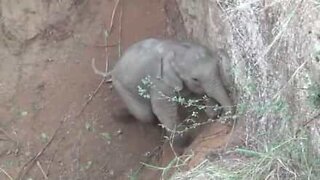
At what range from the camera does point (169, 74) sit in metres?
4.91

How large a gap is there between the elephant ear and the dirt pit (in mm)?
643

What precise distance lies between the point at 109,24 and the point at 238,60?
1.42 meters

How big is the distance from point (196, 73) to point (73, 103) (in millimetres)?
1049

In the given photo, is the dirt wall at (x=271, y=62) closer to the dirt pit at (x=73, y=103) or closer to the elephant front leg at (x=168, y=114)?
the elephant front leg at (x=168, y=114)

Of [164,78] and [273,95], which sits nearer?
[273,95]

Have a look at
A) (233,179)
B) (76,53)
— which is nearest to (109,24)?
(76,53)

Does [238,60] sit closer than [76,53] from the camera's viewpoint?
Yes

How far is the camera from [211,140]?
4.71 m

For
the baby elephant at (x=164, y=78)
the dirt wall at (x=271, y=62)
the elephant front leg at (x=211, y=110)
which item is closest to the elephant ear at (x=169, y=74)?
the baby elephant at (x=164, y=78)

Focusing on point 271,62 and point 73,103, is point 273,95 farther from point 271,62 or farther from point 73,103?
point 73,103

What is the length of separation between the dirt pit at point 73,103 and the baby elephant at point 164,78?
286 mm

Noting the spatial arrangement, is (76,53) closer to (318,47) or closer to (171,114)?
(171,114)

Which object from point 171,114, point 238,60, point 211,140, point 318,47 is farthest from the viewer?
point 171,114

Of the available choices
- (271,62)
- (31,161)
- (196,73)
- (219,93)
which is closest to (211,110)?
(219,93)
